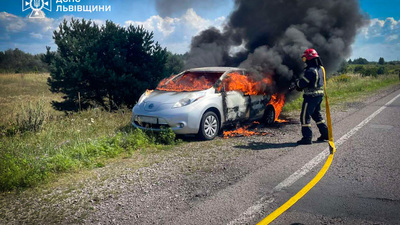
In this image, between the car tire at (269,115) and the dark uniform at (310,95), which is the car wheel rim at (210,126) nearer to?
the dark uniform at (310,95)

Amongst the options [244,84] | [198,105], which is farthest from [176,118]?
[244,84]

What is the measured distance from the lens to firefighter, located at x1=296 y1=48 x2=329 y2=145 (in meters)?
6.63

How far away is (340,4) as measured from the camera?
482 inches

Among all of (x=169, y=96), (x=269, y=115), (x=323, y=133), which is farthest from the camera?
(x=269, y=115)

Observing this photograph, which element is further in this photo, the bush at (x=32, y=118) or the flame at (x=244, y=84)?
the bush at (x=32, y=118)

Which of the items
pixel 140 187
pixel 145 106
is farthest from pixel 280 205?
pixel 145 106

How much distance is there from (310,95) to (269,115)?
234 centimetres

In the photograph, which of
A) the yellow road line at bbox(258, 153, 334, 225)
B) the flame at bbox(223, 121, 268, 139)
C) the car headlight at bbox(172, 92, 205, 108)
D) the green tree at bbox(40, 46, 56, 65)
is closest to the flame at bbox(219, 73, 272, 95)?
the car headlight at bbox(172, 92, 205, 108)

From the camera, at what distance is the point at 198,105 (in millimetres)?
6898

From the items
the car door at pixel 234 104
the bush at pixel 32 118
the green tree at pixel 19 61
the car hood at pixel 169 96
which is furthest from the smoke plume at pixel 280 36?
the green tree at pixel 19 61

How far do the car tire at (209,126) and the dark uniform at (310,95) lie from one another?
197cm

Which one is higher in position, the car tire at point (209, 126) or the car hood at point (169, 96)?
the car hood at point (169, 96)

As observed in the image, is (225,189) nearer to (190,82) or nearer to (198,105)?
(198,105)

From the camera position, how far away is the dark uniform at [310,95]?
6625 millimetres
